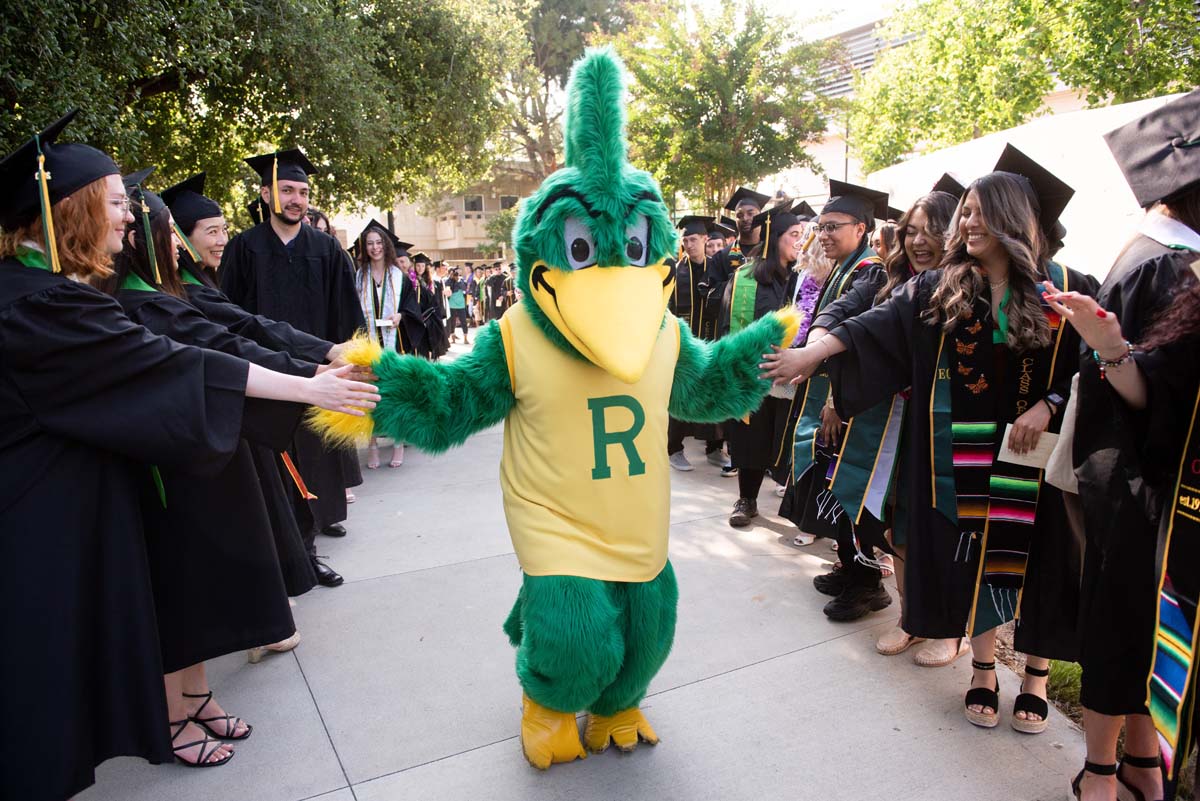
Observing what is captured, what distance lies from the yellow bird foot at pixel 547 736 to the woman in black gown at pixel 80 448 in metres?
1.16

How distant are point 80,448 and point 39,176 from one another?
780 mm

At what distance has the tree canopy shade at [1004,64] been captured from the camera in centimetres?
813

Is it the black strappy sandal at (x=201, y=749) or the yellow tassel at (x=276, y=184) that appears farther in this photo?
the yellow tassel at (x=276, y=184)

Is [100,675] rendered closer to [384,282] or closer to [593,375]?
[593,375]

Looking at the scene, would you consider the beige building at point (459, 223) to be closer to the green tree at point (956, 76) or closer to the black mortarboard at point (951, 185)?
the green tree at point (956, 76)

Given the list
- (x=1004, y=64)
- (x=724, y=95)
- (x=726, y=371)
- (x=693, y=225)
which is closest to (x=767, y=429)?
(x=726, y=371)

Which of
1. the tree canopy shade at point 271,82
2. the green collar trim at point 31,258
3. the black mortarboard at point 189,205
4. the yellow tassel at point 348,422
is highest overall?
the tree canopy shade at point 271,82

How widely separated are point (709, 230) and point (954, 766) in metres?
6.33

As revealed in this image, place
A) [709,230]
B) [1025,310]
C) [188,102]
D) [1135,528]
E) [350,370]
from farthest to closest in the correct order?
[188,102]
[709,230]
[1025,310]
[350,370]
[1135,528]

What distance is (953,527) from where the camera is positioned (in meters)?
2.93

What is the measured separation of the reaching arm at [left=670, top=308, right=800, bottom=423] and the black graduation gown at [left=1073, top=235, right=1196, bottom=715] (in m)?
1.02

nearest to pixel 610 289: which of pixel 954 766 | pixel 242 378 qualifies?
pixel 242 378

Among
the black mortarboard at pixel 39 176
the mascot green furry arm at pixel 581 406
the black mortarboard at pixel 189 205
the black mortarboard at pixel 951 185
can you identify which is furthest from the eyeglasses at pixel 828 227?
the black mortarboard at pixel 39 176

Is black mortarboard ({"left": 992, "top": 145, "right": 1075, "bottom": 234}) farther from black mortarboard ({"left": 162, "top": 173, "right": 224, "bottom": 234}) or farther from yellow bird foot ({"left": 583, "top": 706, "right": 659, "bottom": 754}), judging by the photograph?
black mortarboard ({"left": 162, "top": 173, "right": 224, "bottom": 234})
